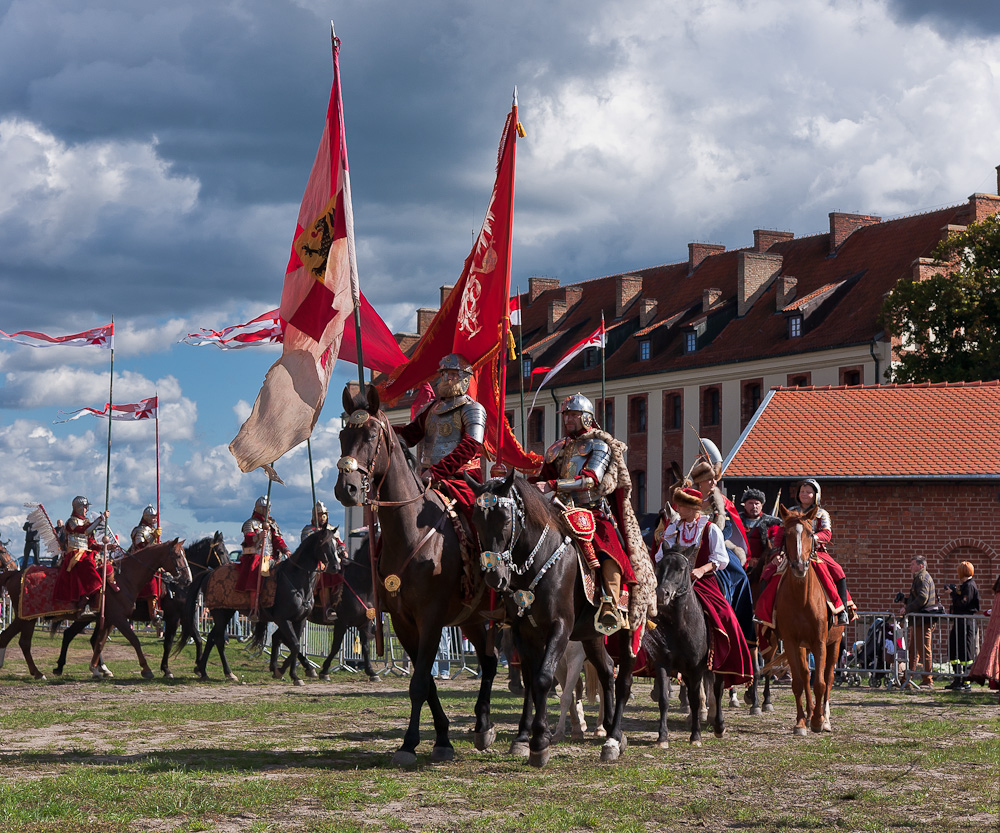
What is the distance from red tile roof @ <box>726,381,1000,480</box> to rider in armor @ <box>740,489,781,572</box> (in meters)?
12.8

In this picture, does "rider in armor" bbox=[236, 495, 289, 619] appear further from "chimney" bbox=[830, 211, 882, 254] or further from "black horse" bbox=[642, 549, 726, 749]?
"chimney" bbox=[830, 211, 882, 254]

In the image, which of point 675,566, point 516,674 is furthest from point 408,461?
point 516,674

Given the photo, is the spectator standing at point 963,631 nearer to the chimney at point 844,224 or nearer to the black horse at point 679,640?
the black horse at point 679,640

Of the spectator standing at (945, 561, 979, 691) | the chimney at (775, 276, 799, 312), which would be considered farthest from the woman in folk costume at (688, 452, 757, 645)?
the chimney at (775, 276, 799, 312)

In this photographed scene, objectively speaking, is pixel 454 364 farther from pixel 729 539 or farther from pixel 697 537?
pixel 729 539

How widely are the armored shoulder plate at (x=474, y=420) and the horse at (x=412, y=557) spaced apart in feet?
2.64

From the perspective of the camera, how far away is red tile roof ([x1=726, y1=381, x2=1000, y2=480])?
2930cm

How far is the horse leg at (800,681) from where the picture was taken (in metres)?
13.1

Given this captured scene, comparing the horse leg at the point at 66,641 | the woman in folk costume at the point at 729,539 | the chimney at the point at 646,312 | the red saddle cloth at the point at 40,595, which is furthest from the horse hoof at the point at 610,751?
the chimney at the point at 646,312

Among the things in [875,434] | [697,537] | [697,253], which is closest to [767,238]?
[697,253]

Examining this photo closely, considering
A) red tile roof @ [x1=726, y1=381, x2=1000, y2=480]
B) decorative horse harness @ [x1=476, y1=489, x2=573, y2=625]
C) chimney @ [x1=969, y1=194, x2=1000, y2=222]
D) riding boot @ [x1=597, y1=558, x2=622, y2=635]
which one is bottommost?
riding boot @ [x1=597, y1=558, x2=622, y2=635]

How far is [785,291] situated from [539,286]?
2176 centimetres

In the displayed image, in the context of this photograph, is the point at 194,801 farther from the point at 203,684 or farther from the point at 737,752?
the point at 203,684

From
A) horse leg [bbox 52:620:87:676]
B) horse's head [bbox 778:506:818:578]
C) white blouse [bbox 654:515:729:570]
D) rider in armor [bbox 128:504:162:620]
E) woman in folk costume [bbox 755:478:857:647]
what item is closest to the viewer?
white blouse [bbox 654:515:729:570]
